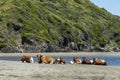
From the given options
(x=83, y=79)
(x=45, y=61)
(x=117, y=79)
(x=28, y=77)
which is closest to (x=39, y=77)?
(x=28, y=77)

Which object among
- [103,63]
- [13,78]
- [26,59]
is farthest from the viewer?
[26,59]

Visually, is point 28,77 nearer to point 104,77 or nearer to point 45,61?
point 104,77

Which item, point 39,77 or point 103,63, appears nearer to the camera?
point 39,77

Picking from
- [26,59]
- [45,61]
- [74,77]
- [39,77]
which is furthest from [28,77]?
[26,59]

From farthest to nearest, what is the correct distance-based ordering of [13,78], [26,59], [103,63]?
1. [26,59]
2. [103,63]
3. [13,78]

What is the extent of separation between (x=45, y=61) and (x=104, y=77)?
940 inches

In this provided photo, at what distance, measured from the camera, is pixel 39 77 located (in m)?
32.2

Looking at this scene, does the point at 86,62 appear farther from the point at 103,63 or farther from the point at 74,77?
the point at 74,77

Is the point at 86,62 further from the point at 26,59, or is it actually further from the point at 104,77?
the point at 104,77

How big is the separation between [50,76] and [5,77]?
3.71 m

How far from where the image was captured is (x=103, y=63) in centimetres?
5534

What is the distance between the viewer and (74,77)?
3266 cm

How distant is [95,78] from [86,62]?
2530 cm

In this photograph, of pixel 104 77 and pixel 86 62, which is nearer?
pixel 104 77
